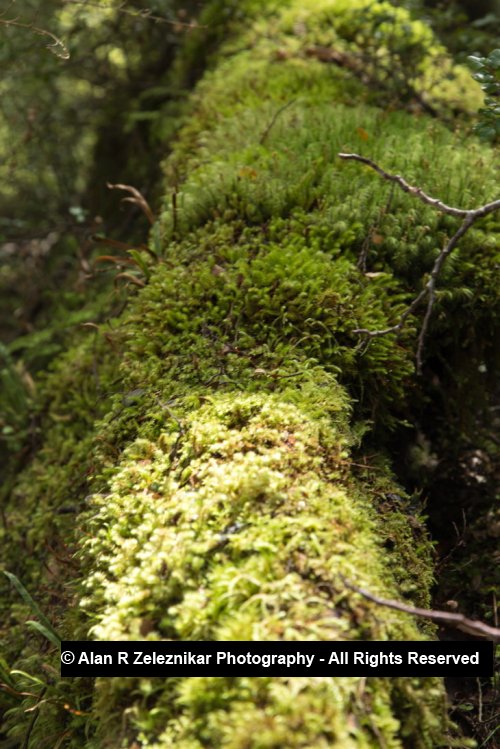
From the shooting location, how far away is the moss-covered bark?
1566 millimetres

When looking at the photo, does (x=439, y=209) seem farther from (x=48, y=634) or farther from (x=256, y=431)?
(x=48, y=634)

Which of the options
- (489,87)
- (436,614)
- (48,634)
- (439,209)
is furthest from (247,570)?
(489,87)

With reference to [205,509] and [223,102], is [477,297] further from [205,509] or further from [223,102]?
[223,102]

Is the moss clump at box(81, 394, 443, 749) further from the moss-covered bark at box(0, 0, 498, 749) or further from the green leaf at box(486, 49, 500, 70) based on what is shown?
A: the green leaf at box(486, 49, 500, 70)

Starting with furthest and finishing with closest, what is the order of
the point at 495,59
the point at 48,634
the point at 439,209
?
the point at 495,59, the point at 439,209, the point at 48,634

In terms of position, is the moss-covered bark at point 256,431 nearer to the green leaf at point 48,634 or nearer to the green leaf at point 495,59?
the green leaf at point 48,634

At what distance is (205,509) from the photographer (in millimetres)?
1826

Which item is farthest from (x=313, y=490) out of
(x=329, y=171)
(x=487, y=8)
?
(x=487, y=8)

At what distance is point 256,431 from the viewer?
207 centimetres

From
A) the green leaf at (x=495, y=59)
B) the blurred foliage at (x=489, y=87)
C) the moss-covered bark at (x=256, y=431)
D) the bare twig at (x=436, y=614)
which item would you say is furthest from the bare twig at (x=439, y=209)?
the bare twig at (x=436, y=614)

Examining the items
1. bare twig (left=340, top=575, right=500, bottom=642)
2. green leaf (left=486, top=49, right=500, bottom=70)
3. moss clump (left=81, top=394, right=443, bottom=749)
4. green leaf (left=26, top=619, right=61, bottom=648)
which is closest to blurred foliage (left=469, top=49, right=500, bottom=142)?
green leaf (left=486, top=49, right=500, bottom=70)

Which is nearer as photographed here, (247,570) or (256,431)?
(247,570)

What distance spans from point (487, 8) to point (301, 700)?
6.83 metres

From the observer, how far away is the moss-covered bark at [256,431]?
1.57 m
